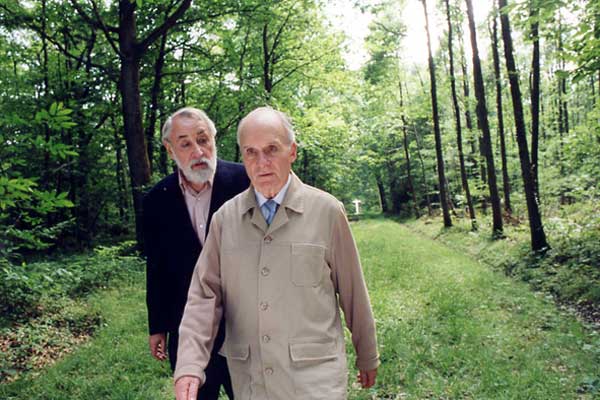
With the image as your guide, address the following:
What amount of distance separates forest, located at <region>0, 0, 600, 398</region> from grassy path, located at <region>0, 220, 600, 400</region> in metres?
0.65

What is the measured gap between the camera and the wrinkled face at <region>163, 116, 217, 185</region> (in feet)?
9.98

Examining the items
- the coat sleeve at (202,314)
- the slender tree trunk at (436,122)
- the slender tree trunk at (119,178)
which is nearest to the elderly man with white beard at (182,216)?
the coat sleeve at (202,314)

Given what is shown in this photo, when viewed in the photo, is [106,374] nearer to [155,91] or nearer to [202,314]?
[202,314]

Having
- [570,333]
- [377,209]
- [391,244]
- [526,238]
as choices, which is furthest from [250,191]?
[377,209]

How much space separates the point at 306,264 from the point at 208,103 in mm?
17548

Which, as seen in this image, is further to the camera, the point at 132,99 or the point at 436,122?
the point at 436,122

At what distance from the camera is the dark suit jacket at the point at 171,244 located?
305 cm

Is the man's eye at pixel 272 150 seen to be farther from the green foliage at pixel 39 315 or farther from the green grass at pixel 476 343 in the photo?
the green foliage at pixel 39 315

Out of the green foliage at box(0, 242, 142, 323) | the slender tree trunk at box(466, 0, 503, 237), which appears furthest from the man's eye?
the slender tree trunk at box(466, 0, 503, 237)

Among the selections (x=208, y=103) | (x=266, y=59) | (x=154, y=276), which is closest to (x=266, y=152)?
(x=154, y=276)

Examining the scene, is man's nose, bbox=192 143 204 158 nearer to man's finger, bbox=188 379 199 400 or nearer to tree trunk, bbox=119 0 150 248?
man's finger, bbox=188 379 199 400

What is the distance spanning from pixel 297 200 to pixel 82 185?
644 inches

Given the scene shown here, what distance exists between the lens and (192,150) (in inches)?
120

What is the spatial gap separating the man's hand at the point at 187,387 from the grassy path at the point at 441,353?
11.1ft
